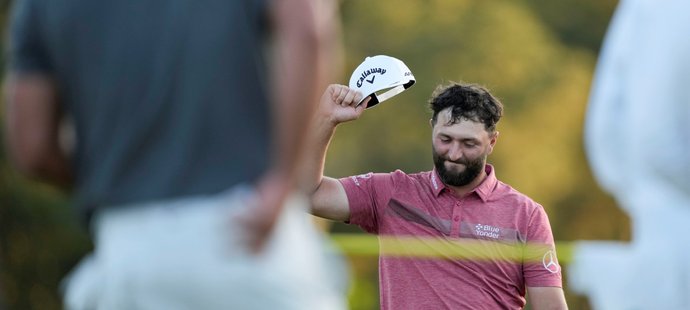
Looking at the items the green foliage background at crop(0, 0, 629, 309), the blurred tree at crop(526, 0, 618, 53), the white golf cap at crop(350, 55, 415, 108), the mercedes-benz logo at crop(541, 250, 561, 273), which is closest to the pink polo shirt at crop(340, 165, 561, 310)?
the mercedes-benz logo at crop(541, 250, 561, 273)

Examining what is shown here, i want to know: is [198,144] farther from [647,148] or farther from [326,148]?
[326,148]

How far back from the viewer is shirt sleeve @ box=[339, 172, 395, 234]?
21.1 feet

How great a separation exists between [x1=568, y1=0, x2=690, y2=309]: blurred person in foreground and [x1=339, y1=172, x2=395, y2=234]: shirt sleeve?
5.13 ft

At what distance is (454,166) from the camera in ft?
20.9

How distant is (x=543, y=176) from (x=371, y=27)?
3586mm

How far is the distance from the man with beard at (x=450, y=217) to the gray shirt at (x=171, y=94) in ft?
9.93

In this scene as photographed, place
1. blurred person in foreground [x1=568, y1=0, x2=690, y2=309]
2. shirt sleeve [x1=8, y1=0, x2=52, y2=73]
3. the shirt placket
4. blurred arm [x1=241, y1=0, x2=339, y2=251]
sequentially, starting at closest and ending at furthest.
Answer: blurred arm [x1=241, y1=0, x2=339, y2=251] < shirt sleeve [x1=8, y1=0, x2=52, y2=73] < blurred person in foreground [x1=568, y1=0, x2=690, y2=309] < the shirt placket

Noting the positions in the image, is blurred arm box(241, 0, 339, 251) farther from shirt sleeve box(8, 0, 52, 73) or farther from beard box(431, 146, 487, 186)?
beard box(431, 146, 487, 186)

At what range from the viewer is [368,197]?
6.45 meters

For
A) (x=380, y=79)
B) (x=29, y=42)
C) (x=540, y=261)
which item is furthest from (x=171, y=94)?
(x=380, y=79)

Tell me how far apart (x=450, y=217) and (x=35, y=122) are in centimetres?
315

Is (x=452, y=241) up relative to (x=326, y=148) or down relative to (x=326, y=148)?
down

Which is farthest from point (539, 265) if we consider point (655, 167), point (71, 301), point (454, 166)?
point (71, 301)

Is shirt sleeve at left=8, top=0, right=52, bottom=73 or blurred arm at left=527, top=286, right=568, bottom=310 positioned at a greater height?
shirt sleeve at left=8, top=0, right=52, bottom=73
